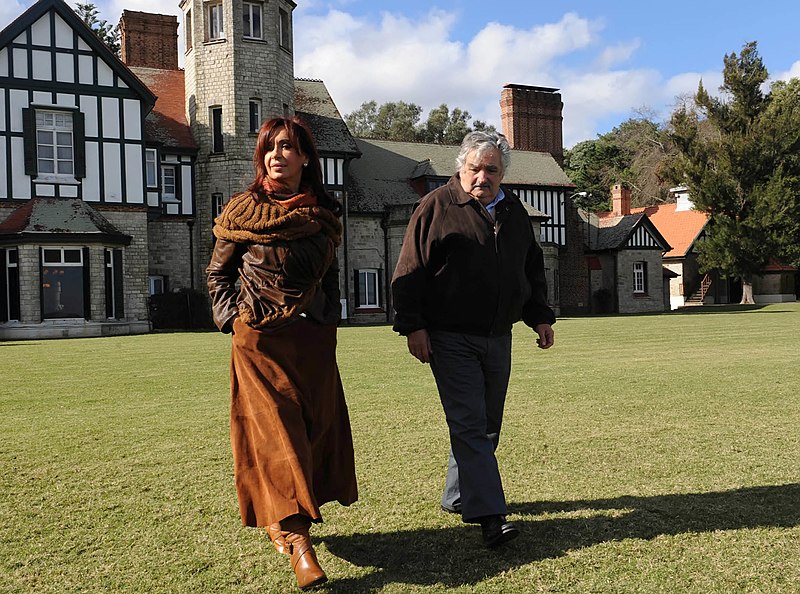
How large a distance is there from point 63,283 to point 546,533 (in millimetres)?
21918

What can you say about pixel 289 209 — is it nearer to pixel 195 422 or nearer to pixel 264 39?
pixel 195 422

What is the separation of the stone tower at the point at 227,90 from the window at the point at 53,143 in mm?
5105

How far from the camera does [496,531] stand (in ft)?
11.7

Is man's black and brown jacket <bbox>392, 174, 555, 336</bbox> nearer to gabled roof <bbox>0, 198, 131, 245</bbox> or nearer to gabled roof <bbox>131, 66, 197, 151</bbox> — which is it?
gabled roof <bbox>0, 198, 131, 245</bbox>

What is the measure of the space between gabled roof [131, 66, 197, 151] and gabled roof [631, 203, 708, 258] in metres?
25.5

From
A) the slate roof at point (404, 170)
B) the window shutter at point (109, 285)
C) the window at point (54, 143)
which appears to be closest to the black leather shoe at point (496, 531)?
the window shutter at point (109, 285)

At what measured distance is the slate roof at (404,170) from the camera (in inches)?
1302

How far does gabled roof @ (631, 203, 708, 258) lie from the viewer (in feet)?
147

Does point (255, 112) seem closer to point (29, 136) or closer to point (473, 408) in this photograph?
point (29, 136)

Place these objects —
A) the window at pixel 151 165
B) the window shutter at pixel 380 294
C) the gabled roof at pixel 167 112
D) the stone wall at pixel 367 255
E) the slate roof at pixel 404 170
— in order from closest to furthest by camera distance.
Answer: the window at pixel 151 165, the gabled roof at pixel 167 112, the stone wall at pixel 367 255, the window shutter at pixel 380 294, the slate roof at pixel 404 170

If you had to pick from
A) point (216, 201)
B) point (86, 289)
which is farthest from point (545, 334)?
point (216, 201)

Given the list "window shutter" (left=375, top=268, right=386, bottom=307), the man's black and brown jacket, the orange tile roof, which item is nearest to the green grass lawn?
the man's black and brown jacket

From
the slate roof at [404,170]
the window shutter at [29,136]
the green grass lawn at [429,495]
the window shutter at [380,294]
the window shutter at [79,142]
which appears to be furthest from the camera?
the slate roof at [404,170]

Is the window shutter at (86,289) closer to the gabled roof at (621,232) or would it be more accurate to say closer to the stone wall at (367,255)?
the stone wall at (367,255)
